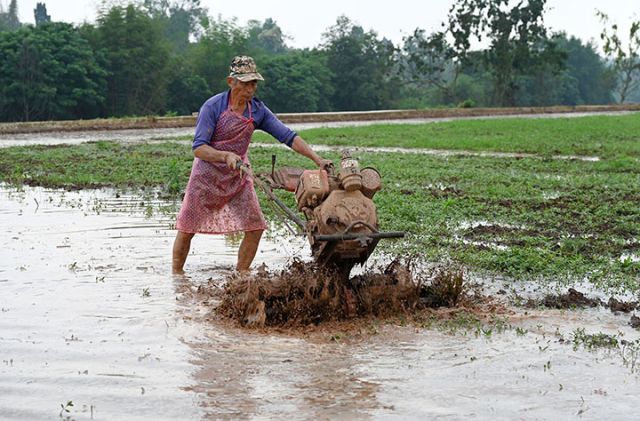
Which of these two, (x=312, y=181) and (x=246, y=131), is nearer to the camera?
(x=312, y=181)

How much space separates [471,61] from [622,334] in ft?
177

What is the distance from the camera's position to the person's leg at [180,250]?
752cm

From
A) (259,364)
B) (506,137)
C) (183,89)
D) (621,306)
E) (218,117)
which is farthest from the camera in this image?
(183,89)

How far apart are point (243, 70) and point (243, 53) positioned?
52.5 metres

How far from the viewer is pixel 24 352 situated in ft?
18.2

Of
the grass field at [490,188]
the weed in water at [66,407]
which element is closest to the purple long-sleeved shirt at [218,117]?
the grass field at [490,188]

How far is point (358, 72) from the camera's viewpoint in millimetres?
62031

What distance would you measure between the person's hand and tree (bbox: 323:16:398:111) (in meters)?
55.0

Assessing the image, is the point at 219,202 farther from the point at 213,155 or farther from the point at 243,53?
the point at 243,53

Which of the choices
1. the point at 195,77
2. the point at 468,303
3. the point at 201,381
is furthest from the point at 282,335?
the point at 195,77

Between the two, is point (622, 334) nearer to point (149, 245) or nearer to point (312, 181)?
point (312, 181)

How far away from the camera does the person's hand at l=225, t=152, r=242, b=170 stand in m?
6.58

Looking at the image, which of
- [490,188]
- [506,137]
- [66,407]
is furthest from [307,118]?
[66,407]

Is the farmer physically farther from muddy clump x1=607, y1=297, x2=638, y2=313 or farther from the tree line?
the tree line
